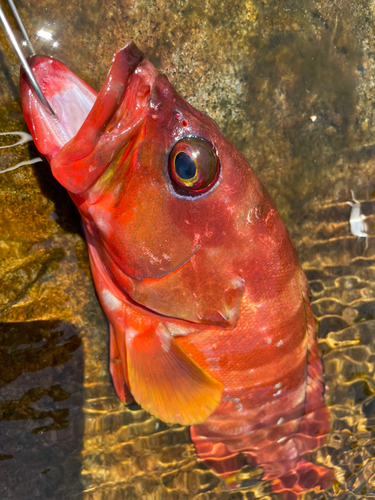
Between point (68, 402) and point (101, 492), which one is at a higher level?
point (68, 402)

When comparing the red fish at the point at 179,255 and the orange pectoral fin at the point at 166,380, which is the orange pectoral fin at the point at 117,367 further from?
the orange pectoral fin at the point at 166,380

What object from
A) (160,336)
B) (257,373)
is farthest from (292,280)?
(160,336)

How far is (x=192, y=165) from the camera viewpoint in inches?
65.6

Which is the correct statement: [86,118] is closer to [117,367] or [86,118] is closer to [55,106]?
[55,106]

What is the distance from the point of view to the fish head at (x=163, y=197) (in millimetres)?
1635

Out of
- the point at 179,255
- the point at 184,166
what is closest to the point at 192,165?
the point at 184,166

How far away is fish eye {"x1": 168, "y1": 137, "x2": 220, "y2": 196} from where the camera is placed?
5.41 feet

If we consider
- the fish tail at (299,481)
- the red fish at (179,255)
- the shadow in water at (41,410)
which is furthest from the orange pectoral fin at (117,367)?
the fish tail at (299,481)

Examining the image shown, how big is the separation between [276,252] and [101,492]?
1999 millimetres

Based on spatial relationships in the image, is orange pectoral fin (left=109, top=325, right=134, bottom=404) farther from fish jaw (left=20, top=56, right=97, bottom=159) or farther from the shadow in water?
fish jaw (left=20, top=56, right=97, bottom=159)

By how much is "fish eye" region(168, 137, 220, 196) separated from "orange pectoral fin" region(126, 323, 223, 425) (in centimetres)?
84

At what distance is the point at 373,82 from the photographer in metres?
2.97

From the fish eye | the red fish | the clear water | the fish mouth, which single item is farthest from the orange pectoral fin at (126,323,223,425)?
the fish mouth

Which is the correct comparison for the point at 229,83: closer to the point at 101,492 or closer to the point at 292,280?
the point at 292,280
